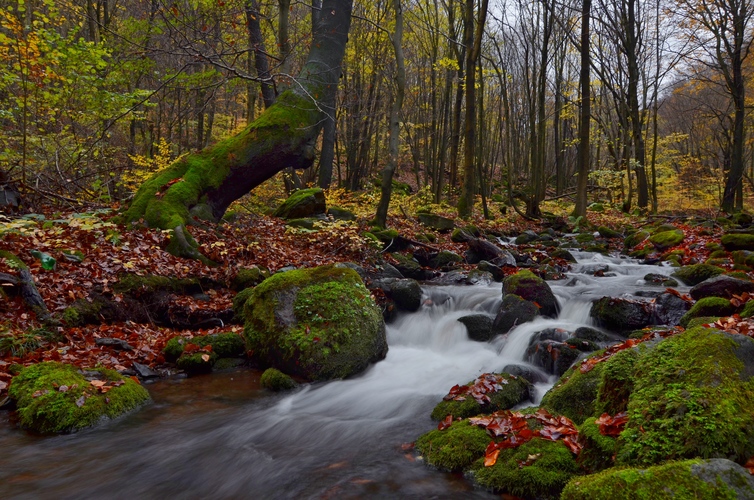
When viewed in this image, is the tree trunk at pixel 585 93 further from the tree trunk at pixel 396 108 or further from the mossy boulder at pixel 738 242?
the tree trunk at pixel 396 108

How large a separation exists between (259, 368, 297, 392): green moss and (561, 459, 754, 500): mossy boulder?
400 cm


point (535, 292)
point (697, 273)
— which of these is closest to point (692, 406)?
point (535, 292)

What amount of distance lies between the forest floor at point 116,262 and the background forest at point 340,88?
186cm

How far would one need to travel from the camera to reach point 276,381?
19.0 feet

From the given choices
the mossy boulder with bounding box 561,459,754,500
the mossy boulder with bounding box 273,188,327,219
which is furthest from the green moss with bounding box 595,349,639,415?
the mossy boulder with bounding box 273,188,327,219

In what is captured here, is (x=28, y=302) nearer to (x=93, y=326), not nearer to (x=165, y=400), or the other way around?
(x=93, y=326)

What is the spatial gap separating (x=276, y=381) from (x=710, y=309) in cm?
591

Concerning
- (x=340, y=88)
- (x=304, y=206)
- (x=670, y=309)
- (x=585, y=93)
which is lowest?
(x=670, y=309)

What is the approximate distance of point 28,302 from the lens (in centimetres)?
592

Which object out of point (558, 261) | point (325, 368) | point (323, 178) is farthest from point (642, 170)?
point (325, 368)

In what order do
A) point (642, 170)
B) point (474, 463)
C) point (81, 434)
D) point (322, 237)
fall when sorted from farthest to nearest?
point (642, 170), point (322, 237), point (81, 434), point (474, 463)

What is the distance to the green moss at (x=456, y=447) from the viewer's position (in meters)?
3.59

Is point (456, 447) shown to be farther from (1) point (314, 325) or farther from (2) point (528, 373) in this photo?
(1) point (314, 325)

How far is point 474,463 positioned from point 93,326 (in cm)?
559
